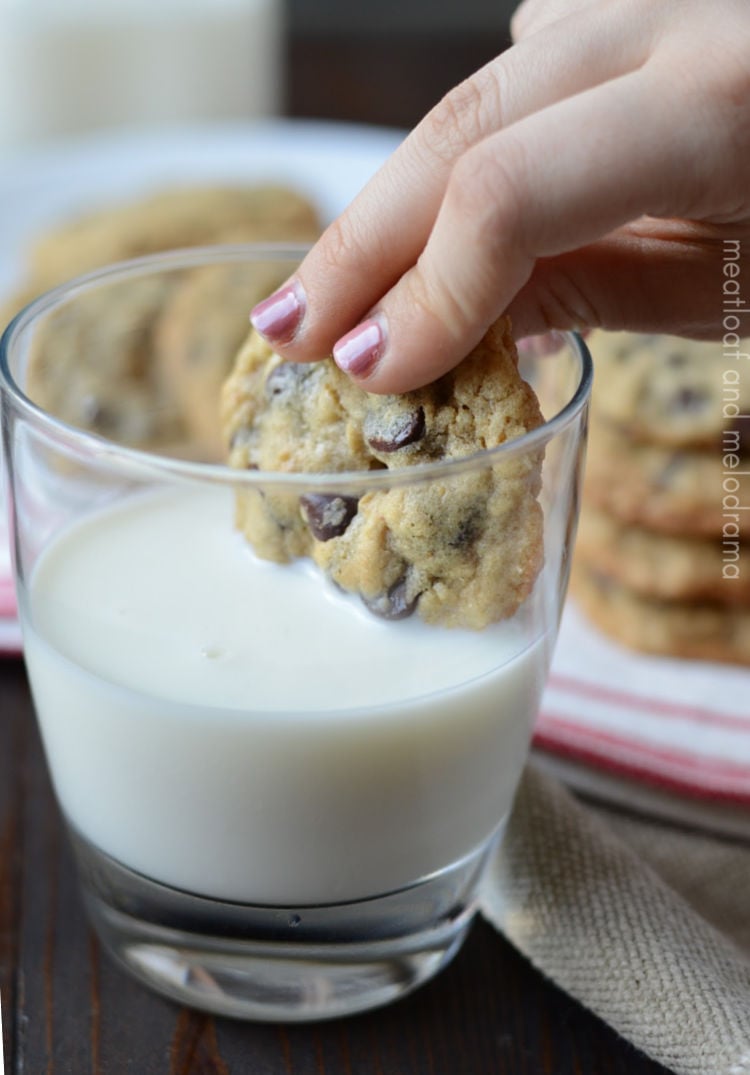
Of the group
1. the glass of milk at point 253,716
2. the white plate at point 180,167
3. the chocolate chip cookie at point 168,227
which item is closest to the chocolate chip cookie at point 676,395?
the glass of milk at point 253,716

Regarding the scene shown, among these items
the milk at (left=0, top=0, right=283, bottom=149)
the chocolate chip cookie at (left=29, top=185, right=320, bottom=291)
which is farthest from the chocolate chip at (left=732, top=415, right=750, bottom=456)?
the milk at (left=0, top=0, right=283, bottom=149)

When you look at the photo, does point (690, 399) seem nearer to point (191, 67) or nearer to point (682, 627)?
point (682, 627)

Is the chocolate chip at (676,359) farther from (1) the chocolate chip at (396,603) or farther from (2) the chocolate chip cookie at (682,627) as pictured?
(1) the chocolate chip at (396,603)

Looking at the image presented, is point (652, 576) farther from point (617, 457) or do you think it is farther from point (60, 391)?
point (60, 391)

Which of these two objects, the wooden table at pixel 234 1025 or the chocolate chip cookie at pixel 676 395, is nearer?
the wooden table at pixel 234 1025

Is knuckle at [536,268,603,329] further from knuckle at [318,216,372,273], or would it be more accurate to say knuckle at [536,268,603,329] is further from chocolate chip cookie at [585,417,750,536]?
chocolate chip cookie at [585,417,750,536]

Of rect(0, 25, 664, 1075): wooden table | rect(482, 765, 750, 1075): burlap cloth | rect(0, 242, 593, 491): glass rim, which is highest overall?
rect(0, 242, 593, 491): glass rim
